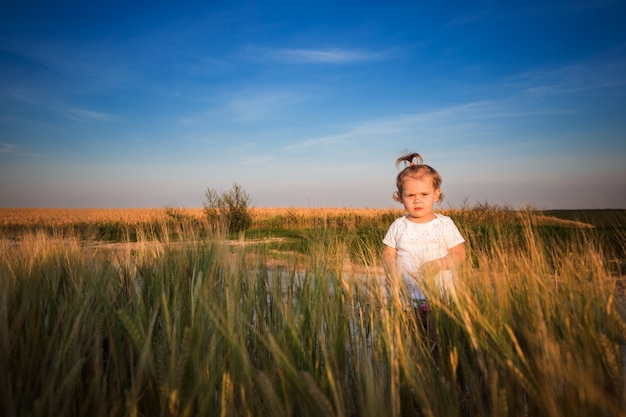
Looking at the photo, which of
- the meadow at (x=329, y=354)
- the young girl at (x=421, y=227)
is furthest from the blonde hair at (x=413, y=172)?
the meadow at (x=329, y=354)

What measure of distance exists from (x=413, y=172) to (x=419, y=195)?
0.61 ft

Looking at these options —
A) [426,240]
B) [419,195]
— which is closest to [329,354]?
[426,240]

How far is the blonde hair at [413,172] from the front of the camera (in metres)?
3.15

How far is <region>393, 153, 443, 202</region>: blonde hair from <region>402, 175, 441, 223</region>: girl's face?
36 mm

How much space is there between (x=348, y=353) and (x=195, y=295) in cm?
74

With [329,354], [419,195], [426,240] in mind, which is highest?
[419,195]

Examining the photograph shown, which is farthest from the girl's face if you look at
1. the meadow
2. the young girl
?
the meadow

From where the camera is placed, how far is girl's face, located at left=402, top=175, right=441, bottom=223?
3.12m

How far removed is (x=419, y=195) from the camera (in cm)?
314

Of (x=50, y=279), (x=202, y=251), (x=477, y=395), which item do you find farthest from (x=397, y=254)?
(x=50, y=279)

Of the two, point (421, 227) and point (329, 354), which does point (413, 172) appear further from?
point (329, 354)

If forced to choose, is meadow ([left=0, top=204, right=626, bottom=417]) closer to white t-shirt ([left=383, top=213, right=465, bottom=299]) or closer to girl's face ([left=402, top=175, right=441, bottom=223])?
white t-shirt ([left=383, top=213, right=465, bottom=299])

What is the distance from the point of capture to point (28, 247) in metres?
3.17

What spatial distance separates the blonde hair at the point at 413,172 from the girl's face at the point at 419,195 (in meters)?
0.04
